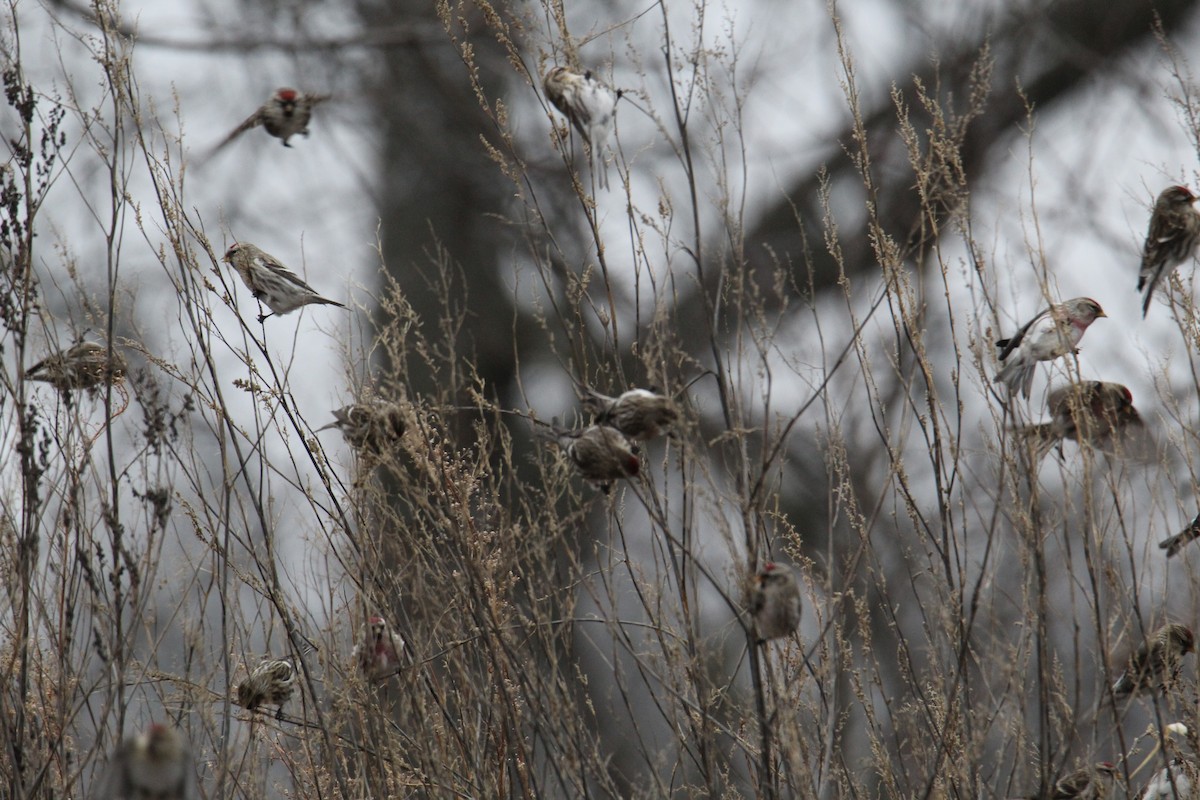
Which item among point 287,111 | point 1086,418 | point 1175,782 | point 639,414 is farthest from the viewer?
point 287,111

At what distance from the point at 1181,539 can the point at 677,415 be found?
4.34 feet

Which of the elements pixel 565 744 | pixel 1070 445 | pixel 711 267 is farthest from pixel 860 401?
pixel 565 744

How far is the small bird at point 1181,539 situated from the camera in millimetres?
2973

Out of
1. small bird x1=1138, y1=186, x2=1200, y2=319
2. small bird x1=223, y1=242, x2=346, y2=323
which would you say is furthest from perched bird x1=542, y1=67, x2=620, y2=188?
small bird x1=1138, y1=186, x2=1200, y2=319

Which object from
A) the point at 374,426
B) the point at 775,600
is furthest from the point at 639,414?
the point at 374,426

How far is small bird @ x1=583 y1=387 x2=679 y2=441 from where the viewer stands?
8.49ft

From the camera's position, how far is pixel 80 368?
3.12 metres

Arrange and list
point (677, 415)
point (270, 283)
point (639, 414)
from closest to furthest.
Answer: point (677, 415) < point (639, 414) < point (270, 283)

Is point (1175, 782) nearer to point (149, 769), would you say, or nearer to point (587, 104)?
point (587, 104)

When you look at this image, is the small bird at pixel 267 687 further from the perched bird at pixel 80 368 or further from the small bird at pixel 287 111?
the small bird at pixel 287 111

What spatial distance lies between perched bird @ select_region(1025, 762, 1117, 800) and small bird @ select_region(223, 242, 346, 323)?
84.7 inches

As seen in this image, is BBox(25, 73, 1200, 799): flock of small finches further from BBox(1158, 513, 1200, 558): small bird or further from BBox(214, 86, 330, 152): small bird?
BBox(214, 86, 330, 152): small bird

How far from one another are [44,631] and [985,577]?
2286 millimetres

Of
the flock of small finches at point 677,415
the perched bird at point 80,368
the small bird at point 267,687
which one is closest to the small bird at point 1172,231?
the flock of small finches at point 677,415
